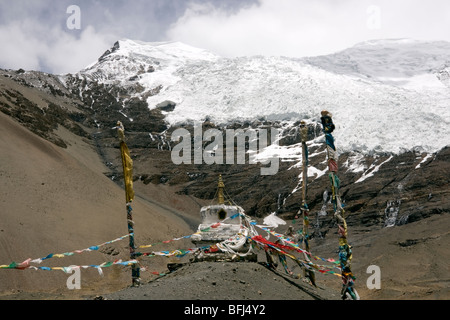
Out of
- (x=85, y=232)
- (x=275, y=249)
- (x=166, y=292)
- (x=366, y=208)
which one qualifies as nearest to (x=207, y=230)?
(x=275, y=249)

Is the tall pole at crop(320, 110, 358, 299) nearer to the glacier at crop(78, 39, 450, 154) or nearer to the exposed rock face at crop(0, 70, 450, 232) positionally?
the exposed rock face at crop(0, 70, 450, 232)

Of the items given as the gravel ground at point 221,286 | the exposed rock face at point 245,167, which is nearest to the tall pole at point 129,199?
the gravel ground at point 221,286

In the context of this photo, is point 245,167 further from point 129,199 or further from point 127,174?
point 129,199

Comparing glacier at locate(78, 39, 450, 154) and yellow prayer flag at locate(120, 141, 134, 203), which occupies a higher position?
glacier at locate(78, 39, 450, 154)

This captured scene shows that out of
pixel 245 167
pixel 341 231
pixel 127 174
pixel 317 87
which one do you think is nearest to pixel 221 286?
pixel 341 231

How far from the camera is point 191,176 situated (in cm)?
5891

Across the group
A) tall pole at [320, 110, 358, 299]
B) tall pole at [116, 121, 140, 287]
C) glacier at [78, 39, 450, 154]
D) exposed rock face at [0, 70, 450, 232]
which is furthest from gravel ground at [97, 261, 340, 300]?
glacier at [78, 39, 450, 154]

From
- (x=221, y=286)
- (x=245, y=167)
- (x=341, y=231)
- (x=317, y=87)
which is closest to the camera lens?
(x=221, y=286)

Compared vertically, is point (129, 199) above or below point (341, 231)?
above

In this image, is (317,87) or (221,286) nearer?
(221,286)

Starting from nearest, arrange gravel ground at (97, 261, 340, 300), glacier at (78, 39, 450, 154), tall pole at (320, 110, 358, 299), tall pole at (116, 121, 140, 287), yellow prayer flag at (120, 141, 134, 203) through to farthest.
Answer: gravel ground at (97, 261, 340, 300)
tall pole at (320, 110, 358, 299)
tall pole at (116, 121, 140, 287)
yellow prayer flag at (120, 141, 134, 203)
glacier at (78, 39, 450, 154)

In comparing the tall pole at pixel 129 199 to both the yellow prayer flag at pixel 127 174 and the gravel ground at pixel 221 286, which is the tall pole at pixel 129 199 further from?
the gravel ground at pixel 221 286

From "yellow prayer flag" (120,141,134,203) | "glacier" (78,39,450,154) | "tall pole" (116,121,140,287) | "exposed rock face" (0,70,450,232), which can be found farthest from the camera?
"glacier" (78,39,450,154)

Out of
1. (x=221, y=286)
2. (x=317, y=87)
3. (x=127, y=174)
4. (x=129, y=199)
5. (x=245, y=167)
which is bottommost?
(x=245, y=167)
